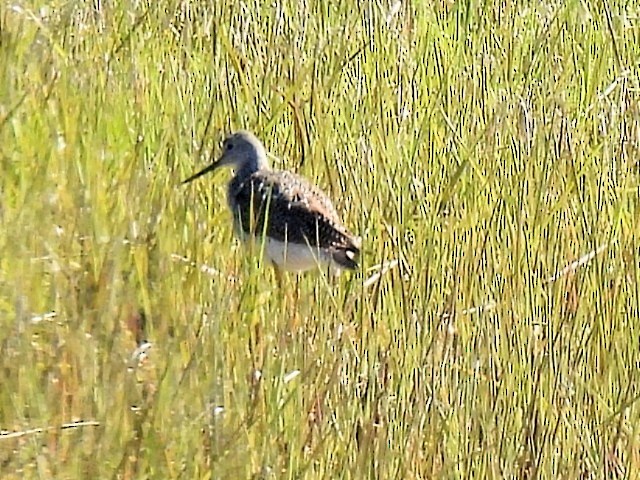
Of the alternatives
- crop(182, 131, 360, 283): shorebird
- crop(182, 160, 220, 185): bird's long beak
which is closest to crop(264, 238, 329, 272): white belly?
crop(182, 131, 360, 283): shorebird

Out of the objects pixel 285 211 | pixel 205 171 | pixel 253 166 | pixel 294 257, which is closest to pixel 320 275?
pixel 294 257

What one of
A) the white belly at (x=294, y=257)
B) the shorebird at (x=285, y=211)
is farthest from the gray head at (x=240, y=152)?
the white belly at (x=294, y=257)

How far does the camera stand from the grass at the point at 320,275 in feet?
7.13

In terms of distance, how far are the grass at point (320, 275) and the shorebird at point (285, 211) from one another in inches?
1.8

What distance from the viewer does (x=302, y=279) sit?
2.91 m

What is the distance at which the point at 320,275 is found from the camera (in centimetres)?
249

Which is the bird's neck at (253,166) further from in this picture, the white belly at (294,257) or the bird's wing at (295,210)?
the white belly at (294,257)

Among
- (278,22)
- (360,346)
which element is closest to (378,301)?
(360,346)

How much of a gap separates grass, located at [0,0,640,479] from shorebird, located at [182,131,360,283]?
0.15 feet

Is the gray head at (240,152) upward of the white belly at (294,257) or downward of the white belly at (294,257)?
upward

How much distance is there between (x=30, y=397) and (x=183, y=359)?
0.24 metres

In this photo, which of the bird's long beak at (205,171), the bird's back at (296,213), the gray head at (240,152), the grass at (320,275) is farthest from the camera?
the gray head at (240,152)

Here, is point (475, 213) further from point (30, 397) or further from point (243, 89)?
point (30, 397)

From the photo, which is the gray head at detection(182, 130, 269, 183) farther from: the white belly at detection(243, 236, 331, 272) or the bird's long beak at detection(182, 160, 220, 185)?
the white belly at detection(243, 236, 331, 272)
